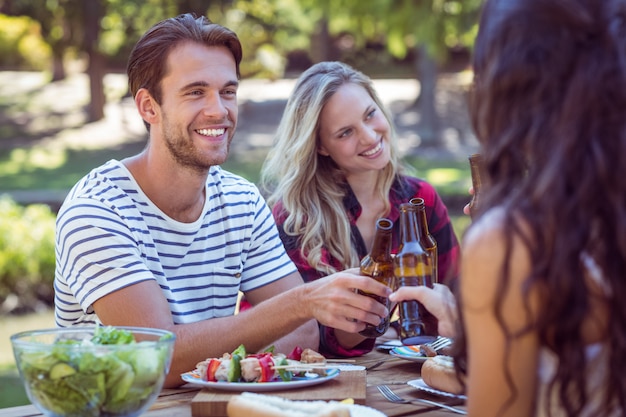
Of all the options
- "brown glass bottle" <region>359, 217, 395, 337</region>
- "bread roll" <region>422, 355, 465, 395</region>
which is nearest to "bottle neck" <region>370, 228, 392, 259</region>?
"brown glass bottle" <region>359, 217, 395, 337</region>

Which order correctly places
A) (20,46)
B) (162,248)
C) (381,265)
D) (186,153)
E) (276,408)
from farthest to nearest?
(20,46) → (186,153) → (162,248) → (381,265) → (276,408)

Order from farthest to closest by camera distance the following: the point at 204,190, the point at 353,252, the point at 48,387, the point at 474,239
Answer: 1. the point at 353,252
2. the point at 204,190
3. the point at 48,387
4. the point at 474,239

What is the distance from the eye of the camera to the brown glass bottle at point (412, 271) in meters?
2.57

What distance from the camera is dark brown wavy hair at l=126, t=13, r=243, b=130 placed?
10.7ft

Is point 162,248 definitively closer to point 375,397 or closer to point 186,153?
point 186,153

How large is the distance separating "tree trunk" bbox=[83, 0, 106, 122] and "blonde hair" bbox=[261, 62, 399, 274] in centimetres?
1643

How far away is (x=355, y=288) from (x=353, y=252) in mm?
1439

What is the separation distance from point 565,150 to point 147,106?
2.04m

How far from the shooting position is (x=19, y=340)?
1999 millimetres

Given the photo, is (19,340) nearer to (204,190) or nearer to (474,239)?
(474,239)

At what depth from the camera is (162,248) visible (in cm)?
319

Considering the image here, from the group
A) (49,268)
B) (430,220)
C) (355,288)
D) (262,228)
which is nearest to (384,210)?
(430,220)

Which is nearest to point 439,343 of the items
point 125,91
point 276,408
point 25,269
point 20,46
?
point 276,408

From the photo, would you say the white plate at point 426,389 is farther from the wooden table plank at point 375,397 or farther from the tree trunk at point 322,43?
the tree trunk at point 322,43
